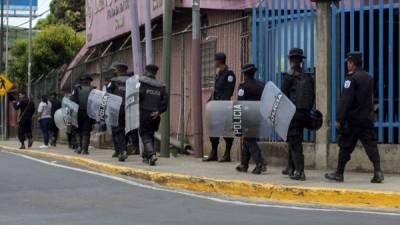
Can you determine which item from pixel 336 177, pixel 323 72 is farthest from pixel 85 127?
pixel 336 177

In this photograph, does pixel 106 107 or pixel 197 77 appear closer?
pixel 106 107

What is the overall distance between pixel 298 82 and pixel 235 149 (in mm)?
3813

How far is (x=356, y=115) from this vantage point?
886 cm

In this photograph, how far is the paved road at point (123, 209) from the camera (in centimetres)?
693

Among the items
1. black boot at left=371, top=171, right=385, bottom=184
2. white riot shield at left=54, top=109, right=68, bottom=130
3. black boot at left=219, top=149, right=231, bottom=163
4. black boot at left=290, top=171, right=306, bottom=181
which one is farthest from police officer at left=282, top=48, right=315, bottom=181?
white riot shield at left=54, top=109, right=68, bottom=130

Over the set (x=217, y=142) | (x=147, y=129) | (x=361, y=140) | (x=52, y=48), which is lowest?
(x=217, y=142)

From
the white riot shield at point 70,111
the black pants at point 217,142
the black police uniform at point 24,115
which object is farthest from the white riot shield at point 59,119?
the black pants at point 217,142

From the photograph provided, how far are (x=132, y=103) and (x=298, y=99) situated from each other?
11.8 ft

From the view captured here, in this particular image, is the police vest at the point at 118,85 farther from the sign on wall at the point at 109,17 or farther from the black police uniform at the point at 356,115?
the black police uniform at the point at 356,115

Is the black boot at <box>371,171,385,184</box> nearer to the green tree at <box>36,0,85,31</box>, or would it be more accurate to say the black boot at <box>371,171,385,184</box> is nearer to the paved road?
the paved road

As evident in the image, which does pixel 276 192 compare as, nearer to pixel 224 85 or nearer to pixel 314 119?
pixel 314 119

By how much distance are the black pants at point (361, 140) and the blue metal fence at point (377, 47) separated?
1.38 m

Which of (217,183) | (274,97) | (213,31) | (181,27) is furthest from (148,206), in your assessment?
(181,27)

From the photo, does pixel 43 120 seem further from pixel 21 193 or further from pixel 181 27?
pixel 21 193
